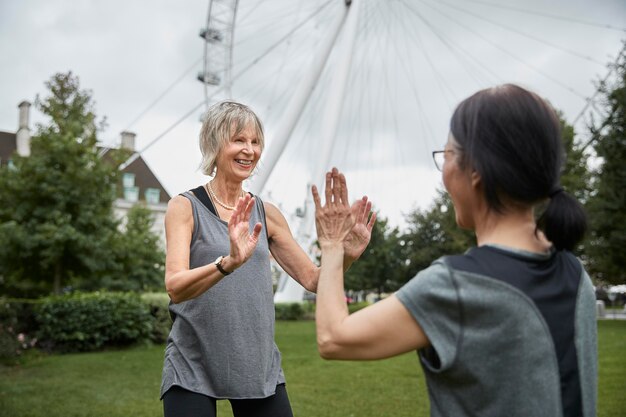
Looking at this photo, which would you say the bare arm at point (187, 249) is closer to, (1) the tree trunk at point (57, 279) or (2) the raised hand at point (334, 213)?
(2) the raised hand at point (334, 213)

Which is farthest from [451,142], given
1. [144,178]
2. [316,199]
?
[144,178]

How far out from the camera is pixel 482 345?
1.49 meters

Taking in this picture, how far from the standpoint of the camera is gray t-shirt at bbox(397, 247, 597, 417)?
1.49 m

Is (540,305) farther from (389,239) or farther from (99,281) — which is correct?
(389,239)

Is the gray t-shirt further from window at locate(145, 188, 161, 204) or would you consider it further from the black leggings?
window at locate(145, 188, 161, 204)

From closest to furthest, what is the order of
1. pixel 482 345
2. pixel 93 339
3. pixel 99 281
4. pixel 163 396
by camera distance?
1. pixel 482 345
2. pixel 163 396
3. pixel 93 339
4. pixel 99 281

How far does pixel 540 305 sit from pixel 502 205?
259 mm

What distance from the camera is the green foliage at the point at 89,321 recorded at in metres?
15.3

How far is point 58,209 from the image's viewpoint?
19.4 meters

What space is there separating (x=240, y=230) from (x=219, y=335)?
60 cm

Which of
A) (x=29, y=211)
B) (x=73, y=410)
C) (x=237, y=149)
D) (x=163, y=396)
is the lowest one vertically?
(x=73, y=410)

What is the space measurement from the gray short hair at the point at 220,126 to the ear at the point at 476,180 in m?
1.48

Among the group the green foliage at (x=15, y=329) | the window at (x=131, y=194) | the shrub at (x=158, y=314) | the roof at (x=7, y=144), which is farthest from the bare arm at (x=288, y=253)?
Answer: the window at (x=131, y=194)

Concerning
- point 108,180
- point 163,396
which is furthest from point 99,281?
point 163,396
